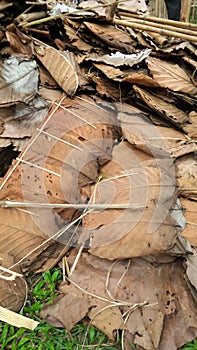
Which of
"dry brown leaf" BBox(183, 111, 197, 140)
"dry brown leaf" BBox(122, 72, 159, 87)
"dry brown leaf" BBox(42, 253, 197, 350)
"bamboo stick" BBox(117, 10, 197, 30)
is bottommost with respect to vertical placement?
"dry brown leaf" BBox(42, 253, 197, 350)

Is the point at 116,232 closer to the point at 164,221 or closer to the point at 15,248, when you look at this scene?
the point at 164,221

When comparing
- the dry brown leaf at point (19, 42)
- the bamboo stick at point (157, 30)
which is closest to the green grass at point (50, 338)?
the dry brown leaf at point (19, 42)

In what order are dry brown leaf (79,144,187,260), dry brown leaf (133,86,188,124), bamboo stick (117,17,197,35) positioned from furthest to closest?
bamboo stick (117,17,197,35), dry brown leaf (133,86,188,124), dry brown leaf (79,144,187,260)

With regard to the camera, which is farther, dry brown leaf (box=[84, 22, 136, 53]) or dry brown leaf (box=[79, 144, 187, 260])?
dry brown leaf (box=[84, 22, 136, 53])

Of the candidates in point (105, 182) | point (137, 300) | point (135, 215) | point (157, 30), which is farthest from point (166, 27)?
point (137, 300)

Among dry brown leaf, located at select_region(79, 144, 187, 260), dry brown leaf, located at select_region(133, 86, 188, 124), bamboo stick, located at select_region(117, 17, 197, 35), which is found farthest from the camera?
bamboo stick, located at select_region(117, 17, 197, 35)

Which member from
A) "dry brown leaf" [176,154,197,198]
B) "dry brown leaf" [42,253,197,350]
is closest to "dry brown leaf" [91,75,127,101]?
"dry brown leaf" [176,154,197,198]

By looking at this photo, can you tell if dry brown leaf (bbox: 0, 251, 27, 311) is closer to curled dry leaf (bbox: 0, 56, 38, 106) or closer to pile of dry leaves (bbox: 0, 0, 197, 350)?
pile of dry leaves (bbox: 0, 0, 197, 350)

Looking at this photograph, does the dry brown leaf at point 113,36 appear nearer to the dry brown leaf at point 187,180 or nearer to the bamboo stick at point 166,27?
the bamboo stick at point 166,27

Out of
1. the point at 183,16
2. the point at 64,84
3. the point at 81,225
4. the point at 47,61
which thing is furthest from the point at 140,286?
the point at 183,16
